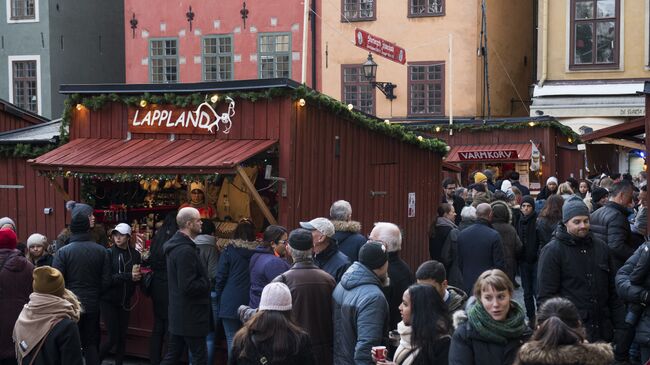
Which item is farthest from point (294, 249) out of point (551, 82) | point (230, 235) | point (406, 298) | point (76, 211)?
point (551, 82)

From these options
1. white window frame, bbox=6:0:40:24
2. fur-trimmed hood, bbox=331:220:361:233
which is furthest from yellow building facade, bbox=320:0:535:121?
fur-trimmed hood, bbox=331:220:361:233

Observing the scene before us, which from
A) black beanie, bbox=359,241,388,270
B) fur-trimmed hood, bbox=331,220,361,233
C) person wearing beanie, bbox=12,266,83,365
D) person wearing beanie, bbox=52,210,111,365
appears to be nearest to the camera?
person wearing beanie, bbox=12,266,83,365

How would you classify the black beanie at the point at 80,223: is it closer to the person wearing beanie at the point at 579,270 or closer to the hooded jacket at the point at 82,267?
the hooded jacket at the point at 82,267

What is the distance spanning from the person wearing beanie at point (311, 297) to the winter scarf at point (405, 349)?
1.57 m

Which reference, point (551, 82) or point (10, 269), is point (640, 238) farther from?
point (551, 82)

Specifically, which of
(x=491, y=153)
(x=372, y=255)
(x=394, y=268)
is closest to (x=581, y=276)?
(x=394, y=268)

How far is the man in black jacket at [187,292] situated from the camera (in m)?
9.23

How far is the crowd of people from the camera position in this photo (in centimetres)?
572

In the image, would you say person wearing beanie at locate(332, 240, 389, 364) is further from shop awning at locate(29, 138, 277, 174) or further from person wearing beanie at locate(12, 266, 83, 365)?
shop awning at locate(29, 138, 277, 174)

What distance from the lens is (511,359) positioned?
219 inches

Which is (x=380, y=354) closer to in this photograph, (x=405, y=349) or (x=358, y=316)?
(x=405, y=349)

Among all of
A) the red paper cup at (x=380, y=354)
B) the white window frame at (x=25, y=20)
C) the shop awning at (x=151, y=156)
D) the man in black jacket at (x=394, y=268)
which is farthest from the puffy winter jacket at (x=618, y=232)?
the white window frame at (x=25, y=20)

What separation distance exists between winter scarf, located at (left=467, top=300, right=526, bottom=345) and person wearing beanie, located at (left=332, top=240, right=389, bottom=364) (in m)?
1.30

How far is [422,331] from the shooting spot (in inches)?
237
